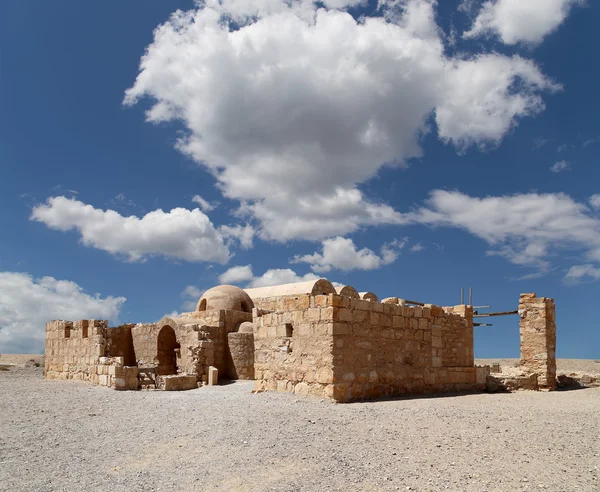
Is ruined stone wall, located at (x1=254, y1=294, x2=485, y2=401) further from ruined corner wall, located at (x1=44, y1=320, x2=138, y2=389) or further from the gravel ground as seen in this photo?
ruined corner wall, located at (x1=44, y1=320, x2=138, y2=389)

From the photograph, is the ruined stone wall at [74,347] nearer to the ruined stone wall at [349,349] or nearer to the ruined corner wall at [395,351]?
the ruined stone wall at [349,349]

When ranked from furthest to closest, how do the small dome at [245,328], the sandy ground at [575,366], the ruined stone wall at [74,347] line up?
1. the sandy ground at [575,366]
2. the small dome at [245,328]
3. the ruined stone wall at [74,347]

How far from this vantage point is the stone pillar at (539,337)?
14.3 metres

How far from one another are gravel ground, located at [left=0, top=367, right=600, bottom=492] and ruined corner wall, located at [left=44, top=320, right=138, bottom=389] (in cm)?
384

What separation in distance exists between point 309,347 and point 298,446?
3.54m

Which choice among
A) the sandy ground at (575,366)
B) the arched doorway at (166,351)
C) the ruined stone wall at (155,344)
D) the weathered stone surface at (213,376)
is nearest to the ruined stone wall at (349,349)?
the weathered stone surface at (213,376)

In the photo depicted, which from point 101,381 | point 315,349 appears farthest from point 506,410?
point 101,381

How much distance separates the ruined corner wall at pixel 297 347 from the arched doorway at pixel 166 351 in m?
8.42

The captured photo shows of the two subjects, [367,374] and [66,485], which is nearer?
[66,485]

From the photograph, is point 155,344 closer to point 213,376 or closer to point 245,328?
point 245,328

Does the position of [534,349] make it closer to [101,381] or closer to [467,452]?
[467,452]

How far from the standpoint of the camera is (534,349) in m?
14.6

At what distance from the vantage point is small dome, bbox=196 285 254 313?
19.5 meters

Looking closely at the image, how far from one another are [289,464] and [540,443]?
3030 millimetres
